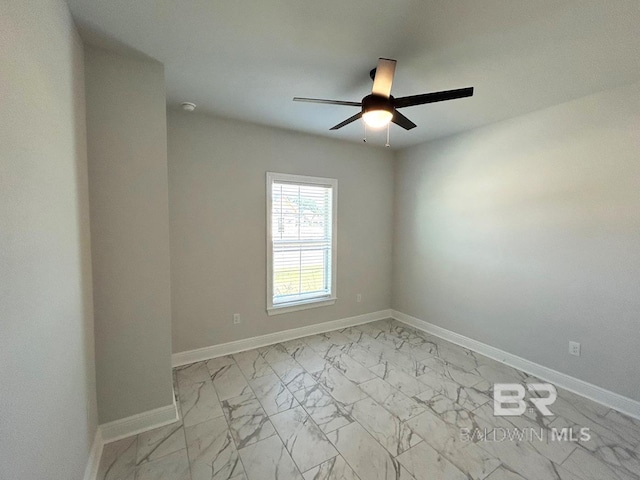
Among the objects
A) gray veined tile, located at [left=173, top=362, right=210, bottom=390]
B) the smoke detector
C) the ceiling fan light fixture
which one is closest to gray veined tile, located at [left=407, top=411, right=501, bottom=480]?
gray veined tile, located at [left=173, top=362, right=210, bottom=390]

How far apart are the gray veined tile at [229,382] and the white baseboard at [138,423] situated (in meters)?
0.41

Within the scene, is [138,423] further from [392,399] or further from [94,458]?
[392,399]

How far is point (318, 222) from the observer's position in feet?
12.2

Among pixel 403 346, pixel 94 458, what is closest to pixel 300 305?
pixel 403 346

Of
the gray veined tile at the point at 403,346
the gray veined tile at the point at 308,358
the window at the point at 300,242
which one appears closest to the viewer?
the gray veined tile at the point at 308,358

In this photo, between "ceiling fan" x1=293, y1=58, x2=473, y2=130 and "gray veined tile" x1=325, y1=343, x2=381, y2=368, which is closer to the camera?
"ceiling fan" x1=293, y1=58, x2=473, y2=130

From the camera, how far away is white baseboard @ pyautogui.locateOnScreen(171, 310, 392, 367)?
293 centimetres

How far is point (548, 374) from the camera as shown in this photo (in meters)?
2.63

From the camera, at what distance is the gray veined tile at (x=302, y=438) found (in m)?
1.74

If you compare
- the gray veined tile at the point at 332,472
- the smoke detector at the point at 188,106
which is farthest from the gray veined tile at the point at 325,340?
the smoke detector at the point at 188,106

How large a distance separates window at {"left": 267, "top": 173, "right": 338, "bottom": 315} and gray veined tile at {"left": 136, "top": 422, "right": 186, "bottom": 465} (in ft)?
5.10

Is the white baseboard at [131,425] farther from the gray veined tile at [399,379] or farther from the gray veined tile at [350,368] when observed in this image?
the gray veined tile at [399,379]

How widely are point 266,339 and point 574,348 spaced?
122 inches

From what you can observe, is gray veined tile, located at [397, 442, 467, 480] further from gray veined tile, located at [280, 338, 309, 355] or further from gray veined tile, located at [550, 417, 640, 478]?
Result: gray veined tile, located at [280, 338, 309, 355]
